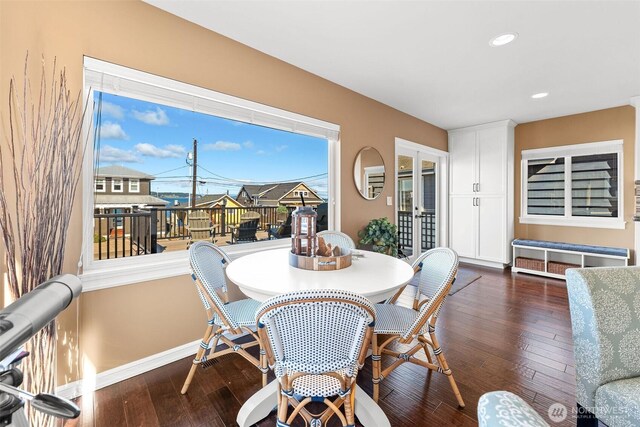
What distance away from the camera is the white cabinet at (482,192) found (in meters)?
4.65

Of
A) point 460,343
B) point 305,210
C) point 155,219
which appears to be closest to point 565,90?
point 460,343

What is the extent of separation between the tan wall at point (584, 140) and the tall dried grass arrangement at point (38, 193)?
582cm

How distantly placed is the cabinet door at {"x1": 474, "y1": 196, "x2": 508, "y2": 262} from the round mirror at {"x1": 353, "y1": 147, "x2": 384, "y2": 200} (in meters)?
2.24

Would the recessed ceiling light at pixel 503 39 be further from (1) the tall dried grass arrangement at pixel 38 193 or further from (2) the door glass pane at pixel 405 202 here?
(1) the tall dried grass arrangement at pixel 38 193

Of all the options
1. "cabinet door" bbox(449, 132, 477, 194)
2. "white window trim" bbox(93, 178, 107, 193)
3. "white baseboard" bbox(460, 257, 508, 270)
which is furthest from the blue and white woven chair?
"cabinet door" bbox(449, 132, 477, 194)

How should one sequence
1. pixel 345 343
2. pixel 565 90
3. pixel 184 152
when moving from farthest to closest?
pixel 565 90, pixel 184 152, pixel 345 343

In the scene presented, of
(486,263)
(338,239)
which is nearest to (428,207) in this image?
(486,263)

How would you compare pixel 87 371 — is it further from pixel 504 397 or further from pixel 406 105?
pixel 406 105

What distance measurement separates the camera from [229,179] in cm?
250

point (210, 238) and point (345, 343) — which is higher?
point (210, 238)

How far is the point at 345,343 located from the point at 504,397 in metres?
0.63

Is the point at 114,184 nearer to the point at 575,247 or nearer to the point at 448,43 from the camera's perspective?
the point at 448,43

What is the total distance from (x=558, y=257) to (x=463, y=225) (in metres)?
1.42

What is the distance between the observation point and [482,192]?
488 cm
